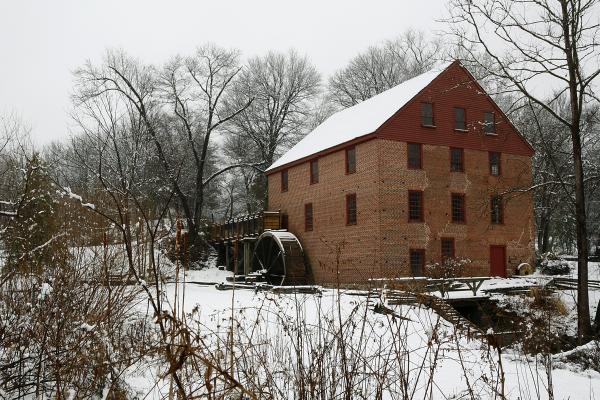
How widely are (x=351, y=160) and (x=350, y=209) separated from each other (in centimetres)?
222

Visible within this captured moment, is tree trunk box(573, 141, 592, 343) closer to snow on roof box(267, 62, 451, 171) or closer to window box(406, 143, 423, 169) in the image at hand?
snow on roof box(267, 62, 451, 171)

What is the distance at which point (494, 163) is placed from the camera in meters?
27.5

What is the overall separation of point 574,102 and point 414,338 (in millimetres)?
8302

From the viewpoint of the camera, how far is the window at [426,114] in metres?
25.7

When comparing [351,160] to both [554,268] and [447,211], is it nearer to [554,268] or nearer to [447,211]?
[447,211]

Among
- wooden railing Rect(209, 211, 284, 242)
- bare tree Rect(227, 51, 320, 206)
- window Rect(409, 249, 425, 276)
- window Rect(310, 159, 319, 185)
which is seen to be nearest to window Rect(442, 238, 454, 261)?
window Rect(409, 249, 425, 276)

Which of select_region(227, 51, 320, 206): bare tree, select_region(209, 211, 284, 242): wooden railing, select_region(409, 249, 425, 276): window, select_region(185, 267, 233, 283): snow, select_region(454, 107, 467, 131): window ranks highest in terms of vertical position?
select_region(227, 51, 320, 206): bare tree

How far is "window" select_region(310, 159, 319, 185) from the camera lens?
2916 cm

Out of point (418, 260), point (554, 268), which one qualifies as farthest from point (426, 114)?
point (554, 268)

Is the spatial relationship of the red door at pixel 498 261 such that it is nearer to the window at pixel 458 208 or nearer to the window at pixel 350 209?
the window at pixel 458 208

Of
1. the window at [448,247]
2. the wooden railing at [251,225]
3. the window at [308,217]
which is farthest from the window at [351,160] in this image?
the wooden railing at [251,225]

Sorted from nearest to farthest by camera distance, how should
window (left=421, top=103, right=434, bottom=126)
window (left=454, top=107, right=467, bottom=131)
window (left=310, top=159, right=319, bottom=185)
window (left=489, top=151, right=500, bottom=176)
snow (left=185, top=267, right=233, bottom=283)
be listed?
window (left=421, top=103, right=434, bottom=126) < window (left=454, top=107, right=467, bottom=131) < window (left=489, top=151, right=500, bottom=176) < window (left=310, top=159, right=319, bottom=185) < snow (left=185, top=267, right=233, bottom=283)

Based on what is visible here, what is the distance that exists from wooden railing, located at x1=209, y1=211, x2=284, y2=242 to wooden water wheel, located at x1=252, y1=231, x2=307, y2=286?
30.5 inches

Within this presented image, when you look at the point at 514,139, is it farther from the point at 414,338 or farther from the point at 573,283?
the point at 414,338
